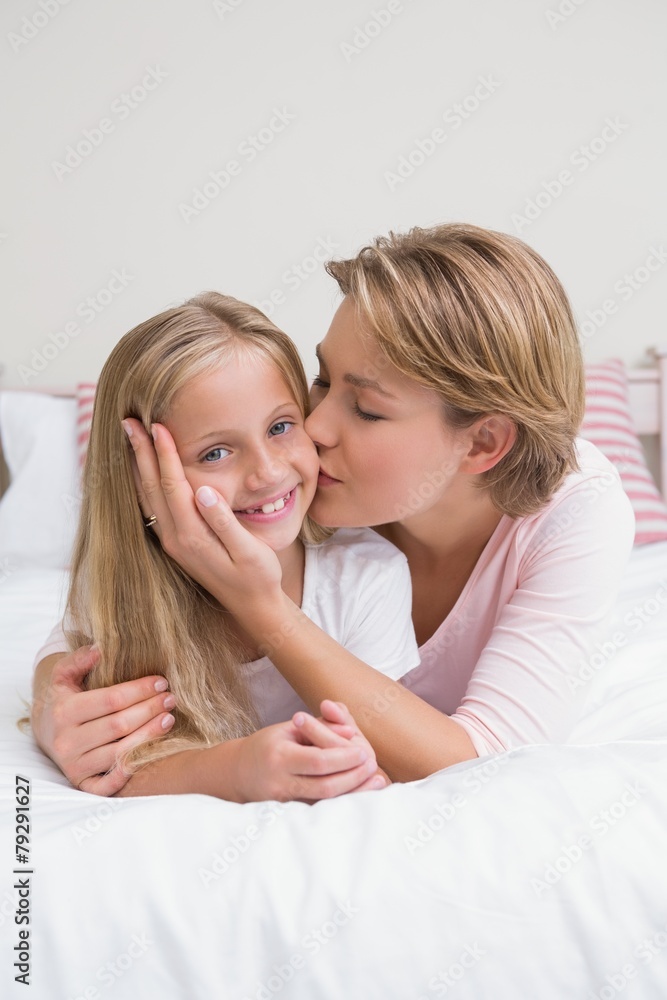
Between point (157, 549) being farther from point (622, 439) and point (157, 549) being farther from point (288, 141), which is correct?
point (288, 141)

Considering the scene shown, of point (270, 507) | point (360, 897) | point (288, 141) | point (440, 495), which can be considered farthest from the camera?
point (288, 141)

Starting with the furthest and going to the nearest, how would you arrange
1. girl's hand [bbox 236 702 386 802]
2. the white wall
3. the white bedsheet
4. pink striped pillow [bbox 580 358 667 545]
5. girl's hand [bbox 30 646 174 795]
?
1. the white wall
2. pink striped pillow [bbox 580 358 667 545]
3. girl's hand [bbox 30 646 174 795]
4. girl's hand [bbox 236 702 386 802]
5. the white bedsheet

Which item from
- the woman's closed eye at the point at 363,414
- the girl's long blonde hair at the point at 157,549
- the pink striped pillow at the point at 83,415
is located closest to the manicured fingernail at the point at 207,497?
the girl's long blonde hair at the point at 157,549

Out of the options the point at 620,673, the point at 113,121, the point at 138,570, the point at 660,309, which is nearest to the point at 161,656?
the point at 138,570

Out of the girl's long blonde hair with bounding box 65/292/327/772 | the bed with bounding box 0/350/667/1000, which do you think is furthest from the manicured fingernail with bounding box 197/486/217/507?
the bed with bounding box 0/350/667/1000

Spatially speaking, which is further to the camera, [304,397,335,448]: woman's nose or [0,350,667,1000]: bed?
[304,397,335,448]: woman's nose

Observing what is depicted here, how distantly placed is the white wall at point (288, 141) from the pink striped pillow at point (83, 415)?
0.33m

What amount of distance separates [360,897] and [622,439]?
192 cm

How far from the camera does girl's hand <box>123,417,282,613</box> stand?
1067 mm

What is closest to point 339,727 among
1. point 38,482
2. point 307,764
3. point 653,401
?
point 307,764

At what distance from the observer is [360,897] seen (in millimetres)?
727

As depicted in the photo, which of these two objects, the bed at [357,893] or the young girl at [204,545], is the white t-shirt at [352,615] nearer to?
the young girl at [204,545]

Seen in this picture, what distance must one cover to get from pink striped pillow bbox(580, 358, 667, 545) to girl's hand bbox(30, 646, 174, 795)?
4.89 ft

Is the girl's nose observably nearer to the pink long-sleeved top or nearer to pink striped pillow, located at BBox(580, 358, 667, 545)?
the pink long-sleeved top
